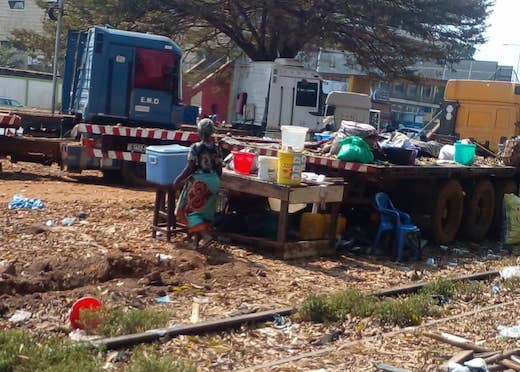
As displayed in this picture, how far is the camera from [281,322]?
6852 millimetres

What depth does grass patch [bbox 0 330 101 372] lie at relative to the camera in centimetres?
492

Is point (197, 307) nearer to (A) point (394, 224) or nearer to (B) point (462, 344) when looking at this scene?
(B) point (462, 344)

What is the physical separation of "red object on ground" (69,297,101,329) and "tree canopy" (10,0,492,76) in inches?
857

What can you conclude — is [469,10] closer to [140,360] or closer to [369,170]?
[369,170]

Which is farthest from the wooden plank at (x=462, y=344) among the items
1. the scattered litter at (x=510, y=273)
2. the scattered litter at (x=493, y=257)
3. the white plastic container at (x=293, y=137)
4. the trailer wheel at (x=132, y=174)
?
the trailer wheel at (x=132, y=174)

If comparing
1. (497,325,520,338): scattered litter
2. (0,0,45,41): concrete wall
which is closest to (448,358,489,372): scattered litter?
(497,325,520,338): scattered litter

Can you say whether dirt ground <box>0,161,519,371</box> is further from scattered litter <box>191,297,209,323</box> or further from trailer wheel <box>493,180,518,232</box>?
trailer wheel <box>493,180,518,232</box>

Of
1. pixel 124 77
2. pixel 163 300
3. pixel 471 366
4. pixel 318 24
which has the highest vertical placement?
pixel 318 24

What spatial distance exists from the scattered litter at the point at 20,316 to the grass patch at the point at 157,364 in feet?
4.37

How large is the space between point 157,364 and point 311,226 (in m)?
5.44

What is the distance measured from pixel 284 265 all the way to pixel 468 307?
2.23 meters

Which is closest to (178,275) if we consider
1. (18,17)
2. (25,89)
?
(25,89)

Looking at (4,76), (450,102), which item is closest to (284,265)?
(450,102)

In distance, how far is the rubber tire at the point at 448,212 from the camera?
1196cm
